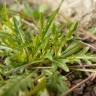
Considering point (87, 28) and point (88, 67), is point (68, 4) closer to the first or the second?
point (87, 28)

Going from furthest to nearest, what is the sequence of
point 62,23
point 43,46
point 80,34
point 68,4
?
point 68,4 → point 62,23 → point 80,34 → point 43,46

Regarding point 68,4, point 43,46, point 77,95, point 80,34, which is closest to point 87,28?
point 80,34

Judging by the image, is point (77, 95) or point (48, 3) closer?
point (77, 95)

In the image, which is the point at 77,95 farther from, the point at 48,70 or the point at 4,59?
the point at 4,59

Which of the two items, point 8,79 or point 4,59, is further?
point 4,59

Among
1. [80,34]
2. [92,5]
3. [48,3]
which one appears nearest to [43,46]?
[80,34]

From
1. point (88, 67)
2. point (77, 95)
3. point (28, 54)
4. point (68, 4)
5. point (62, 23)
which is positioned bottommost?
point (77, 95)

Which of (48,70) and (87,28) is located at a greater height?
(87,28)

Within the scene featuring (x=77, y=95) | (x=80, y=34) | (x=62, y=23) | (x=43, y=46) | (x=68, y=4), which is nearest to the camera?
(x=77, y=95)

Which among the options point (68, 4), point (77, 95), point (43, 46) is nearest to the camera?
point (77, 95)
